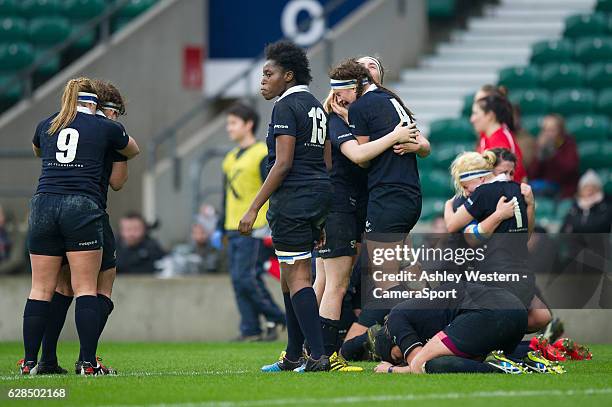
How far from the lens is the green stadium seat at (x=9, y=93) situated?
60.1 feet

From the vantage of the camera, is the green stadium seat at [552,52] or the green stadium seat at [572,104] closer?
the green stadium seat at [572,104]

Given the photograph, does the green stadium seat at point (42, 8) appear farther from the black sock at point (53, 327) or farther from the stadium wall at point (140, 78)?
the black sock at point (53, 327)

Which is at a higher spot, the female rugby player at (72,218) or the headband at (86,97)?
the headband at (86,97)

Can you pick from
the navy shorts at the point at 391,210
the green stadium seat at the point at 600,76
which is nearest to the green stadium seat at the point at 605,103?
the green stadium seat at the point at 600,76

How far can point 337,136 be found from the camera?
8.98 meters

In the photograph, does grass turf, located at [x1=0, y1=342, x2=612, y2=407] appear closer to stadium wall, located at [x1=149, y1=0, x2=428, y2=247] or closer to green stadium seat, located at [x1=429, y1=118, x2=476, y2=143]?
stadium wall, located at [x1=149, y1=0, x2=428, y2=247]

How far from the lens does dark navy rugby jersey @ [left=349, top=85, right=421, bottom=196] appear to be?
29.2ft

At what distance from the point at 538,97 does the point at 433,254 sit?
786cm

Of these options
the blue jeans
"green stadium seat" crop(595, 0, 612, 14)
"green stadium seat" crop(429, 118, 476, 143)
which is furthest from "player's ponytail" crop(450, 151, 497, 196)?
"green stadium seat" crop(595, 0, 612, 14)

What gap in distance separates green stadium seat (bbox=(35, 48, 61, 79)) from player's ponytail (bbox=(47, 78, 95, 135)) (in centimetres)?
1029

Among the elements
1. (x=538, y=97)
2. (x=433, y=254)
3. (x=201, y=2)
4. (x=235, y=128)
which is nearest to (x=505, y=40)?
(x=538, y=97)

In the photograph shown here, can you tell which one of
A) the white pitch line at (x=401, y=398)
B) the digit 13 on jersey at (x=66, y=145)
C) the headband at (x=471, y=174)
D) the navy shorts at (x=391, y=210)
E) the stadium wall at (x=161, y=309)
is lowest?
the stadium wall at (x=161, y=309)

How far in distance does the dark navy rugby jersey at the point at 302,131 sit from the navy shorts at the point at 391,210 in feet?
2.11

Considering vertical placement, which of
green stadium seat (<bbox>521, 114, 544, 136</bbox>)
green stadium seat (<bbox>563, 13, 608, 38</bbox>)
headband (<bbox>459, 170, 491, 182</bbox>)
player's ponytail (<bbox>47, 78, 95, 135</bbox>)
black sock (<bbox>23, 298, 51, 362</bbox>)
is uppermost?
green stadium seat (<bbox>563, 13, 608, 38</bbox>)
